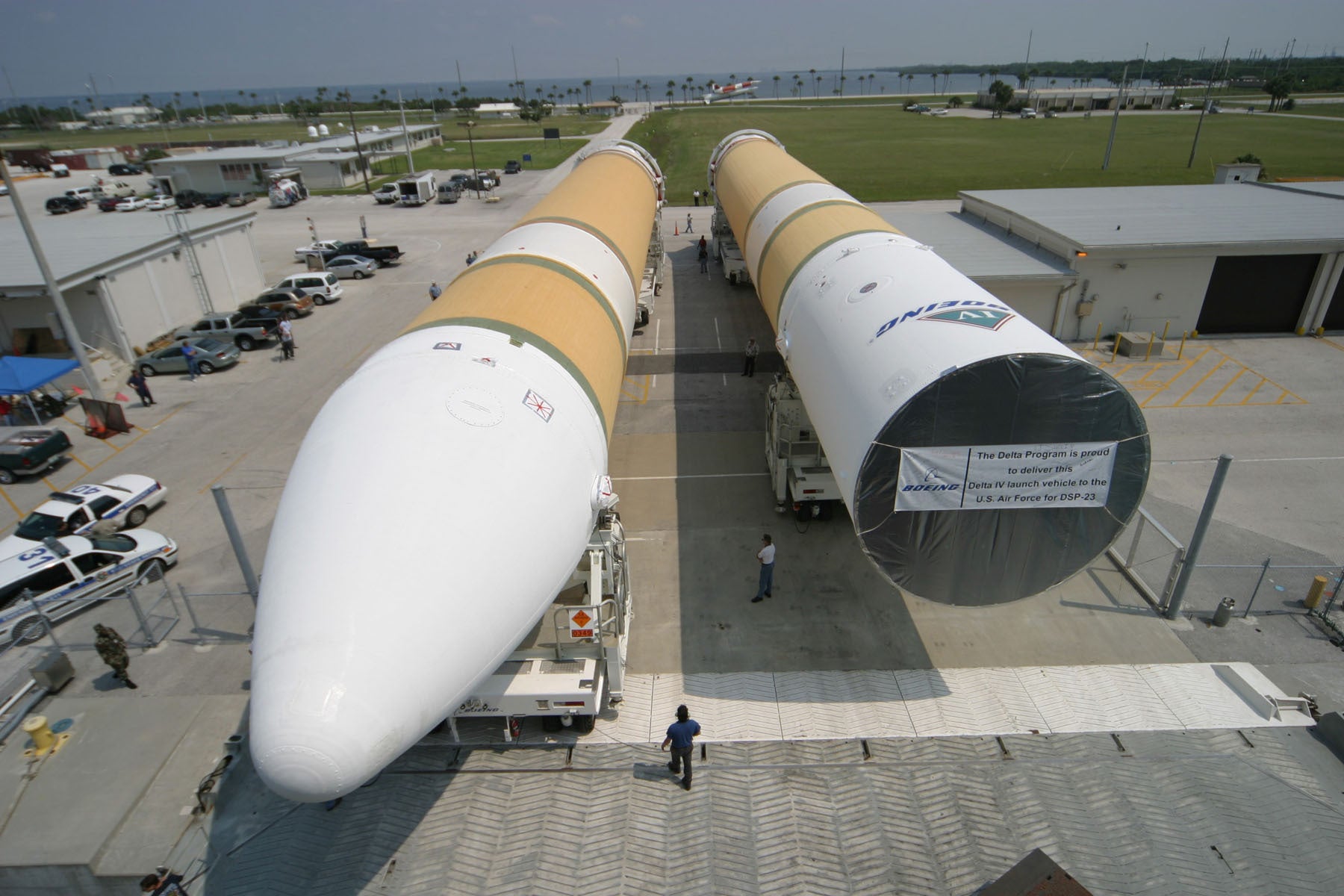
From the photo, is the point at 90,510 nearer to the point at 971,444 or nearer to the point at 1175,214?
the point at 971,444

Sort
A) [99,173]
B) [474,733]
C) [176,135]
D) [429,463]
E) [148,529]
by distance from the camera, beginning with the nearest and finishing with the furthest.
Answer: [429,463], [474,733], [148,529], [99,173], [176,135]

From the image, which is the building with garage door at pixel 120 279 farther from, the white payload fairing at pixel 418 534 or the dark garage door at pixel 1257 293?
the dark garage door at pixel 1257 293

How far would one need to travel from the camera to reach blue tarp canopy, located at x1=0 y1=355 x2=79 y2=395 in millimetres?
18219

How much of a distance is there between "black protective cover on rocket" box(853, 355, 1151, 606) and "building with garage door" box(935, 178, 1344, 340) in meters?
14.2

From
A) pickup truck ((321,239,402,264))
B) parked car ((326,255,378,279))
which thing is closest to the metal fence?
parked car ((326,255,378,279))

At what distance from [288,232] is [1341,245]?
50007 millimetres

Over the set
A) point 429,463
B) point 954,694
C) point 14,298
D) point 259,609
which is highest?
point 429,463

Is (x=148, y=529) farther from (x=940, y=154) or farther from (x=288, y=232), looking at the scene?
(x=940, y=154)

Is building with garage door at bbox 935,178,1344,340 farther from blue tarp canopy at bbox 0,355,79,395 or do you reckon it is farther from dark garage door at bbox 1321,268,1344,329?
blue tarp canopy at bbox 0,355,79,395

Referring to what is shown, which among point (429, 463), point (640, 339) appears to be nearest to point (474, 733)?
point (429, 463)

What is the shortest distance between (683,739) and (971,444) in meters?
4.88

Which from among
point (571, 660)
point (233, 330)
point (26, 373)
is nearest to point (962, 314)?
point (571, 660)

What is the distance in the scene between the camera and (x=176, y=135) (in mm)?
116812

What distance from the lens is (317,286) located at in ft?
97.3
